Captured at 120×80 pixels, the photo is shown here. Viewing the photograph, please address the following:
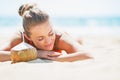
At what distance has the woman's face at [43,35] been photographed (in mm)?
2943

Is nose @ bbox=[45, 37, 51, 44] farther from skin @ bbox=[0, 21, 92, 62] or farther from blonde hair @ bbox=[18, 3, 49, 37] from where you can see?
blonde hair @ bbox=[18, 3, 49, 37]

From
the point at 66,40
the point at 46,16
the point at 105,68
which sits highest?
Result: the point at 46,16

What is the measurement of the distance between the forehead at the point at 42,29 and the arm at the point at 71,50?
310 mm

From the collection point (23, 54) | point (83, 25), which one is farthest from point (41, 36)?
point (83, 25)

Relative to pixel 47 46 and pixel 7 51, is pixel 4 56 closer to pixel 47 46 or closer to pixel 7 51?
pixel 7 51

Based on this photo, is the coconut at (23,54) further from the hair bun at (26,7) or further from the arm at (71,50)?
the hair bun at (26,7)

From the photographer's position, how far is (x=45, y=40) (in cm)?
296

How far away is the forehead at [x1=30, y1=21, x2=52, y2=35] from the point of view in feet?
9.65

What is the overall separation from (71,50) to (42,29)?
581mm

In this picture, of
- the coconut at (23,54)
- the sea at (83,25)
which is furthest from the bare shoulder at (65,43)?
the sea at (83,25)

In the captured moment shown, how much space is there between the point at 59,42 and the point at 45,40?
0.48 metres

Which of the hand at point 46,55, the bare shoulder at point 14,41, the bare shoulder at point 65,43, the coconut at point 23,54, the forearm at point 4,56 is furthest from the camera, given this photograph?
the bare shoulder at point 14,41

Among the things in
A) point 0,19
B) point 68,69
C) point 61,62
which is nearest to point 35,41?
point 61,62

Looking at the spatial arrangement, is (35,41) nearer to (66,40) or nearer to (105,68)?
(66,40)
